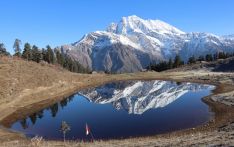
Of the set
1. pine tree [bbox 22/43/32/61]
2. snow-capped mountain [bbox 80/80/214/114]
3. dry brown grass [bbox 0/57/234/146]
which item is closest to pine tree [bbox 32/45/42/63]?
pine tree [bbox 22/43/32/61]

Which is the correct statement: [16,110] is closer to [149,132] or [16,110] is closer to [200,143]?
[149,132]

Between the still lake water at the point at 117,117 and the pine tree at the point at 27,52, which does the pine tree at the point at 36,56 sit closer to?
the pine tree at the point at 27,52

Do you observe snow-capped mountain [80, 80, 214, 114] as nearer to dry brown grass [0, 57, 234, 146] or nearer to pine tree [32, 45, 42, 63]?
dry brown grass [0, 57, 234, 146]

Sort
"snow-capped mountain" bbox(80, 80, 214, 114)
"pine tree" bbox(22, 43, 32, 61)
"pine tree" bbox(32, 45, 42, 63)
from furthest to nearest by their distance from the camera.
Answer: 1. "pine tree" bbox(32, 45, 42, 63)
2. "pine tree" bbox(22, 43, 32, 61)
3. "snow-capped mountain" bbox(80, 80, 214, 114)

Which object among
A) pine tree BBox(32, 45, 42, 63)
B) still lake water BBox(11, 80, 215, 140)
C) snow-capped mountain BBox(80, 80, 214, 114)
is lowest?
still lake water BBox(11, 80, 215, 140)

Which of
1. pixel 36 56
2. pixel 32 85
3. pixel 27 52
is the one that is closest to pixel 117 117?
pixel 32 85

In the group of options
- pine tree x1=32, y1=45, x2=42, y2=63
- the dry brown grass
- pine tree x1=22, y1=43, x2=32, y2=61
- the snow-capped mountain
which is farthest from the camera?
pine tree x1=32, y1=45, x2=42, y2=63

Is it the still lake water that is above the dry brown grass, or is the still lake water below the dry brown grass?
below

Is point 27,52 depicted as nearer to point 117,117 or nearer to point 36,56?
point 36,56

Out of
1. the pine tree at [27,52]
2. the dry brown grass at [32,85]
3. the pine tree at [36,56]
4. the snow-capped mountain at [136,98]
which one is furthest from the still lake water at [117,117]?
the pine tree at [36,56]

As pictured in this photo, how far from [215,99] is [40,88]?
4690cm

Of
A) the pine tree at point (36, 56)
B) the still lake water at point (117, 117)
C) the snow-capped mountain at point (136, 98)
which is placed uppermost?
the pine tree at point (36, 56)

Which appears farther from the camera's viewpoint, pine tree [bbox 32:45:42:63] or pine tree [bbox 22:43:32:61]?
pine tree [bbox 32:45:42:63]

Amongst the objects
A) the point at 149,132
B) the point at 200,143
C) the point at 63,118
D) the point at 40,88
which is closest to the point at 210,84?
the point at 40,88
